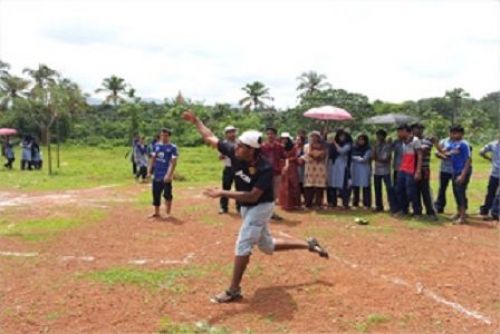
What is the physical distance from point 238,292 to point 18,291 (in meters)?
2.52

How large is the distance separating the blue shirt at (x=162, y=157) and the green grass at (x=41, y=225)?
61.9 inches

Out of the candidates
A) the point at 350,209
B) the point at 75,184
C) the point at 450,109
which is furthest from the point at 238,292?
the point at 450,109

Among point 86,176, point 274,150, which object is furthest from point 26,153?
point 274,150

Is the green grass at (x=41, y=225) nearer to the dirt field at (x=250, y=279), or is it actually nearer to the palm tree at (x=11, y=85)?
the dirt field at (x=250, y=279)

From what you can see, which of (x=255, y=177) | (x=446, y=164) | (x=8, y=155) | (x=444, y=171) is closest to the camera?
(x=255, y=177)

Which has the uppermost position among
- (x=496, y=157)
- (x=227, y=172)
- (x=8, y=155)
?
(x=496, y=157)

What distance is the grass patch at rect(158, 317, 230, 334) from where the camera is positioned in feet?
17.0

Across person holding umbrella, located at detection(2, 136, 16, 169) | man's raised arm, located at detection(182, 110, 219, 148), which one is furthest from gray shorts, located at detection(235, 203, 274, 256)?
person holding umbrella, located at detection(2, 136, 16, 169)

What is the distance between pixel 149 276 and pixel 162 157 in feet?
13.5

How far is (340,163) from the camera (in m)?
12.0

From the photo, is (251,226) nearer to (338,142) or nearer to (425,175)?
(425,175)

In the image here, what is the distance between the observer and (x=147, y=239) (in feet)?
30.0

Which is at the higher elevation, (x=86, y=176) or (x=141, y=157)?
(x=141, y=157)

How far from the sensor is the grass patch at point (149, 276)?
6.53 metres
